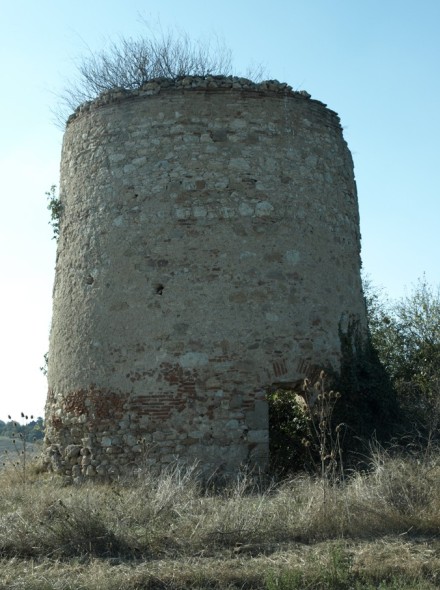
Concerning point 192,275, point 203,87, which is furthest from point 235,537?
point 203,87

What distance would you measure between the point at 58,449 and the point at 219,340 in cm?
266

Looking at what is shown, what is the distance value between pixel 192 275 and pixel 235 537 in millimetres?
3845

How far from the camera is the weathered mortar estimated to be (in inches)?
353

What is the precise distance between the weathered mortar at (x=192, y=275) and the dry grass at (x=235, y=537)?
5.15 feet

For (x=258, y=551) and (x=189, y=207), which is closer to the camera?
(x=258, y=551)

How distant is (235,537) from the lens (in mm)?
6090

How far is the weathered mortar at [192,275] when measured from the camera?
29.4 ft

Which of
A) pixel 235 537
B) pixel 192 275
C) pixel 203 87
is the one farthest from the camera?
pixel 203 87

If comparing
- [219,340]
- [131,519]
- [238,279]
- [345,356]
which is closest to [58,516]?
[131,519]

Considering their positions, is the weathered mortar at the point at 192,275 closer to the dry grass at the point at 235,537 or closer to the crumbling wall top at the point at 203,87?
the crumbling wall top at the point at 203,87

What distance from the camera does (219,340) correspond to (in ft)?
29.6

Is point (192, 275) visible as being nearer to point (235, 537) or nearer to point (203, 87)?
point (203, 87)

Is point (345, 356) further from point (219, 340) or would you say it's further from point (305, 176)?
point (305, 176)

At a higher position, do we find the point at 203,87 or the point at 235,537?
the point at 203,87
